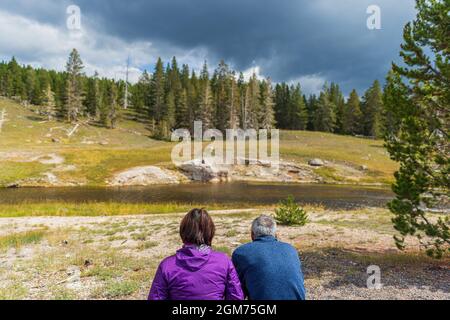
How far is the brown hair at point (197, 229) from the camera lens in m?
4.32

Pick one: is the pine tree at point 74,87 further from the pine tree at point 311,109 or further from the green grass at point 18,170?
the pine tree at point 311,109

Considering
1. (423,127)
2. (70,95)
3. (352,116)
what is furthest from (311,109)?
(423,127)

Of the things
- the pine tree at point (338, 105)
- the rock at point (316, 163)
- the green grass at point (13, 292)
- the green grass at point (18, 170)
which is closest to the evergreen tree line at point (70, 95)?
the green grass at point (18, 170)

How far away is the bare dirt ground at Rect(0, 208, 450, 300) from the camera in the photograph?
8.52 meters

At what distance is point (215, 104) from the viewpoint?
99375 millimetres

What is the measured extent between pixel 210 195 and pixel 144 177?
1531 centimetres

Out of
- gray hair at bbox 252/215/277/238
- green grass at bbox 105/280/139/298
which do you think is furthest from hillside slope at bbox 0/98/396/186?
gray hair at bbox 252/215/277/238

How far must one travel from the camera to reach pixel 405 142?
399 inches

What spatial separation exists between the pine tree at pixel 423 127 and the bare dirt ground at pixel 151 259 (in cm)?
163

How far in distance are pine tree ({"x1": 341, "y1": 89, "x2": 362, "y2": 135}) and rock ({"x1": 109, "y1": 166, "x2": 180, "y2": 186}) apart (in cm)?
7004

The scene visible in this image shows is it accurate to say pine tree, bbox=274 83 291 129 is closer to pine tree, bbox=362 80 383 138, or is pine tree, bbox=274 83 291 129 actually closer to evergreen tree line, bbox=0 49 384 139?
evergreen tree line, bbox=0 49 384 139

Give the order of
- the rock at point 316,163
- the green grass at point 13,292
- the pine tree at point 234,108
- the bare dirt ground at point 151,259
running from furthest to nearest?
the pine tree at point 234,108 < the rock at point 316,163 < the bare dirt ground at point 151,259 < the green grass at point 13,292

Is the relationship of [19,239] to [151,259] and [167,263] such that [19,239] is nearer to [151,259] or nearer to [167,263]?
[151,259]

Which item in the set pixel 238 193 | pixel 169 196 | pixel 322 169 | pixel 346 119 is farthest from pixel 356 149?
pixel 169 196
